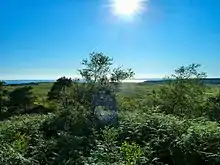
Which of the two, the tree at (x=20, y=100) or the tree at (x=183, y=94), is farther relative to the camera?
the tree at (x=20, y=100)

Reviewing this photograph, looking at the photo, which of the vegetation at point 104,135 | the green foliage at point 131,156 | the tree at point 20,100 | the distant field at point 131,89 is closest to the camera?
the green foliage at point 131,156

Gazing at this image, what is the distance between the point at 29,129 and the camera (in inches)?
562

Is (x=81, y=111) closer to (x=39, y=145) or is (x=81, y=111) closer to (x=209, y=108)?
(x=39, y=145)

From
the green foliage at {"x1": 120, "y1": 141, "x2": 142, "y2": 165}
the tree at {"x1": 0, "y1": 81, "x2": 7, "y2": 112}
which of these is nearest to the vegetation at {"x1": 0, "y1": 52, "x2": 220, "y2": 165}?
the green foliage at {"x1": 120, "y1": 141, "x2": 142, "y2": 165}

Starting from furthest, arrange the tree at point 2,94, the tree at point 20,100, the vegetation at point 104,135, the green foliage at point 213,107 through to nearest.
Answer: the tree at point 20,100 < the tree at point 2,94 < the green foliage at point 213,107 < the vegetation at point 104,135

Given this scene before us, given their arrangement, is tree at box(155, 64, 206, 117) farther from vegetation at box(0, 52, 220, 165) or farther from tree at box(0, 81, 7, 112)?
tree at box(0, 81, 7, 112)

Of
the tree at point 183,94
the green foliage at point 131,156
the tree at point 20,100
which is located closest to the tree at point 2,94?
the tree at point 20,100

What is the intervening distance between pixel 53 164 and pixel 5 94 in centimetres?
4445

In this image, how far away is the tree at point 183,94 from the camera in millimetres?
24203

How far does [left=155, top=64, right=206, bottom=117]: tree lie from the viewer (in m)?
24.2

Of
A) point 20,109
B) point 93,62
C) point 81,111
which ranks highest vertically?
point 93,62

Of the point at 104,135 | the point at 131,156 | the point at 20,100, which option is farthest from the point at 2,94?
the point at 131,156

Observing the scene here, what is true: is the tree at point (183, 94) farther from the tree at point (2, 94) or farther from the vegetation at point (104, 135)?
the tree at point (2, 94)

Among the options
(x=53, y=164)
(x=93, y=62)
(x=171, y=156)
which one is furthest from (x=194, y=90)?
(x=53, y=164)
